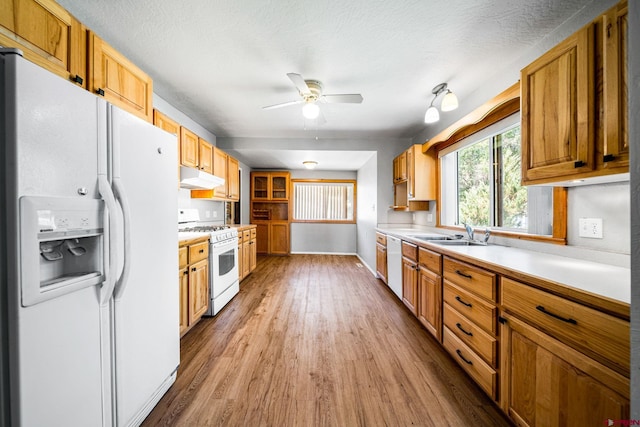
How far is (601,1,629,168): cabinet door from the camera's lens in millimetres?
1057

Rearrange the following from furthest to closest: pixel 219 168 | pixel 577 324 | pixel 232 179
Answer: pixel 232 179 → pixel 219 168 → pixel 577 324

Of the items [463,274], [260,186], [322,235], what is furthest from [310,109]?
[322,235]

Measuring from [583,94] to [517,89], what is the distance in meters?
0.69

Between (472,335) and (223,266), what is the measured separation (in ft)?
8.31

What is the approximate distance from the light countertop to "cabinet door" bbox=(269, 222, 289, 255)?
16.3ft

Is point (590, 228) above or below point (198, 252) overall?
above

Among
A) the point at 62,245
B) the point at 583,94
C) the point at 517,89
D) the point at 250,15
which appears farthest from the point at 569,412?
the point at 250,15

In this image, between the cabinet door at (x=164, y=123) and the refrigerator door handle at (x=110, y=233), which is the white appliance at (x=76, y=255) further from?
the cabinet door at (x=164, y=123)

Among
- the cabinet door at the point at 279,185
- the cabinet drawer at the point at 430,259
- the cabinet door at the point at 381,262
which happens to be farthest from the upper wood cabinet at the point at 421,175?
the cabinet door at the point at 279,185

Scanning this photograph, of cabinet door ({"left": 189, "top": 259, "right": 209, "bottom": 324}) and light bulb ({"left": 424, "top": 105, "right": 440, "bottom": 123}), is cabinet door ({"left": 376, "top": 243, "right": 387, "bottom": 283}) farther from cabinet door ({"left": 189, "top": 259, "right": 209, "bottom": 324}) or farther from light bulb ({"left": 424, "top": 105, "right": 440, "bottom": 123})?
cabinet door ({"left": 189, "top": 259, "right": 209, "bottom": 324})

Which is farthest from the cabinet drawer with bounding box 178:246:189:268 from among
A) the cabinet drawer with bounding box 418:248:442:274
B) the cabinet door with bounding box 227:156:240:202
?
the cabinet drawer with bounding box 418:248:442:274

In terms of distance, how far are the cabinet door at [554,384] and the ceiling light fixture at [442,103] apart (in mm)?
1810

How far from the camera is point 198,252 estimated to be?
2439 mm

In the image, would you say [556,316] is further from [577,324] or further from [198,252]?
[198,252]
